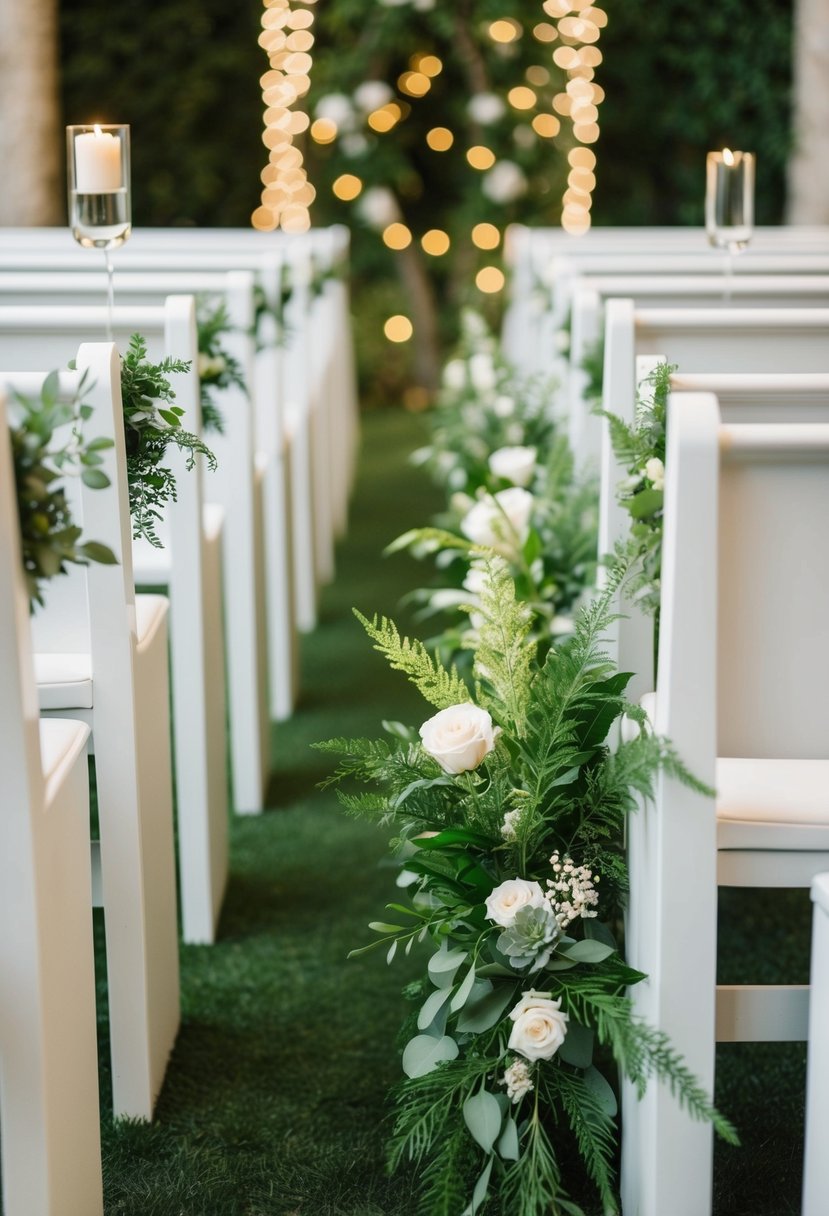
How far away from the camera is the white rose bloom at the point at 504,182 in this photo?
7.43 metres

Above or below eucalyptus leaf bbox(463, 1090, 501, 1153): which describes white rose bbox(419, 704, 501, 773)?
above

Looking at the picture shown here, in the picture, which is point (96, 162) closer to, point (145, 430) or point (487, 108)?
point (145, 430)

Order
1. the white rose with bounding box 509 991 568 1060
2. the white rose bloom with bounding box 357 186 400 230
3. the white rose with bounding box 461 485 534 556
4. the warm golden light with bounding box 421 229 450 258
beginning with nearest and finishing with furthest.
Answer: the white rose with bounding box 509 991 568 1060, the white rose with bounding box 461 485 534 556, the white rose bloom with bounding box 357 186 400 230, the warm golden light with bounding box 421 229 450 258

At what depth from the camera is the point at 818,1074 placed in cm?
144

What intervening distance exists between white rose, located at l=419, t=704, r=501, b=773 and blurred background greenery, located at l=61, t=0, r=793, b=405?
6157 mm

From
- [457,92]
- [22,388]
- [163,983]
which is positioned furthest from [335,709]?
[457,92]

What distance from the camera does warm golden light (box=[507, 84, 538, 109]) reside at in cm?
742

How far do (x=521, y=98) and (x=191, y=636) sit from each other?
5.79m

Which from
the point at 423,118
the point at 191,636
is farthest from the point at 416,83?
the point at 191,636

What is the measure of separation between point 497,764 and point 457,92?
6.83 meters

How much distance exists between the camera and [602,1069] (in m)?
1.89

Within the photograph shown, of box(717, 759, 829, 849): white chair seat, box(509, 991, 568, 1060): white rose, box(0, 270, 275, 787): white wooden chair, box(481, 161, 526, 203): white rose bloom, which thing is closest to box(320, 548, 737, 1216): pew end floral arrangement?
box(509, 991, 568, 1060): white rose

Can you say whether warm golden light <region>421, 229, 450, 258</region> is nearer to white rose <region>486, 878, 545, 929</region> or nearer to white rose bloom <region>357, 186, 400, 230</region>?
white rose bloom <region>357, 186, 400, 230</region>

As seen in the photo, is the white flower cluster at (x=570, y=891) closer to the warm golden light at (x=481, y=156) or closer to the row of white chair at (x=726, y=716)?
the row of white chair at (x=726, y=716)
